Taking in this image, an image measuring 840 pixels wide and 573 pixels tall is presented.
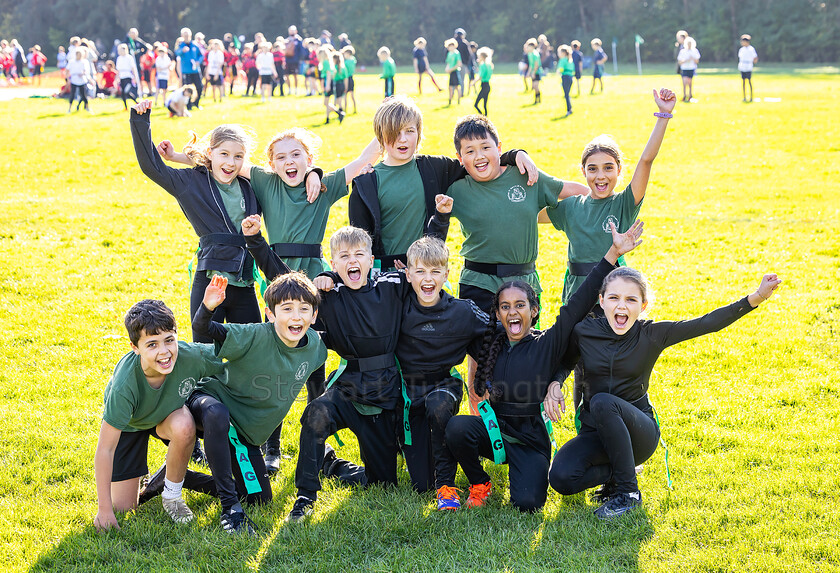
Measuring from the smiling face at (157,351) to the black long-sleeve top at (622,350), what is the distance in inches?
82.6

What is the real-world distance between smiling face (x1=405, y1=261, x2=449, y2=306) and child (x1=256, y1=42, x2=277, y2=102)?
2054 centimetres

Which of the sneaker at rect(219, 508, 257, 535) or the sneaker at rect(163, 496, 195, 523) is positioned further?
the sneaker at rect(163, 496, 195, 523)

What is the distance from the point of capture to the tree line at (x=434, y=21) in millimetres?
49250

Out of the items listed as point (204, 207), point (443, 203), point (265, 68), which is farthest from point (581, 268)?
point (265, 68)

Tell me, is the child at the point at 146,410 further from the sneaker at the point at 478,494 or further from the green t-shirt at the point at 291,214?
the sneaker at the point at 478,494

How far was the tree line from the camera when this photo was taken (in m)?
49.2

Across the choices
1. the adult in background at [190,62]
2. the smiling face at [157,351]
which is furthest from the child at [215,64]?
the smiling face at [157,351]

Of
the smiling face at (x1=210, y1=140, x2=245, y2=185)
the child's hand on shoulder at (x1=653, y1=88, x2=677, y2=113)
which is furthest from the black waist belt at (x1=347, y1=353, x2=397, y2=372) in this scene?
the child's hand on shoulder at (x1=653, y1=88, x2=677, y2=113)

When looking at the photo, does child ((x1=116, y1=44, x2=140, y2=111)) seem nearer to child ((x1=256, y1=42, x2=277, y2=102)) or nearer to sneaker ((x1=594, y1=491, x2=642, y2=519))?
child ((x1=256, y1=42, x2=277, y2=102))

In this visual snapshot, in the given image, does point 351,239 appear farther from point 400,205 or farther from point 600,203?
point 600,203

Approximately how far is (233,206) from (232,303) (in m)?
0.60

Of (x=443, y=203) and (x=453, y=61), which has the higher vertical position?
(x=453, y=61)

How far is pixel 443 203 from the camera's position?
473 centimetres

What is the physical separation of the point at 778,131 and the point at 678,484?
15.5 meters
